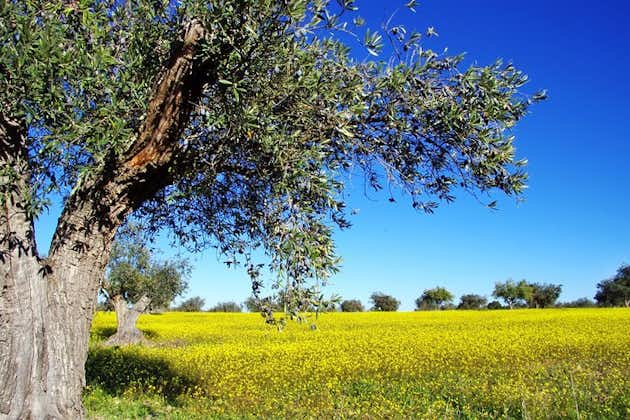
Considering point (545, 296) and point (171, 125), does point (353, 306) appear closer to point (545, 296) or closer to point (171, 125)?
point (545, 296)

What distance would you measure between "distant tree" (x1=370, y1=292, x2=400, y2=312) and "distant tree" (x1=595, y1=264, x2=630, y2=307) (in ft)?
143

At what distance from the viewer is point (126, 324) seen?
29297 millimetres

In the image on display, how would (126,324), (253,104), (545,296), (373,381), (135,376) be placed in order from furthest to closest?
(545,296), (126,324), (135,376), (373,381), (253,104)

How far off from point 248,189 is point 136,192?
1853 mm

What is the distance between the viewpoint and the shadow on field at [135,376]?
44.8 ft

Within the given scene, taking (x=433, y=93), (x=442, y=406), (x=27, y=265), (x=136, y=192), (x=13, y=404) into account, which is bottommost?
(x=442, y=406)

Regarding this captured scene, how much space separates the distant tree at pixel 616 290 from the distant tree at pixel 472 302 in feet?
82.1

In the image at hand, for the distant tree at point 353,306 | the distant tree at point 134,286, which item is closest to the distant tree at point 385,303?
the distant tree at point 353,306

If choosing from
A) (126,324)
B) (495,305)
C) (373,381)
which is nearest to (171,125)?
(373,381)

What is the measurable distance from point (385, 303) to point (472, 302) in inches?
741

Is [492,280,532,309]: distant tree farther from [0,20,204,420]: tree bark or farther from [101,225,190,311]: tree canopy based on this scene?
[0,20,204,420]: tree bark

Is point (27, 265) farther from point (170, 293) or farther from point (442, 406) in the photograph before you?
point (170, 293)

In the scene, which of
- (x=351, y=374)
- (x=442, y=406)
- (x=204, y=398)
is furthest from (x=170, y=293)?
(x=442, y=406)

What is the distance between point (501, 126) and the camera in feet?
23.4
